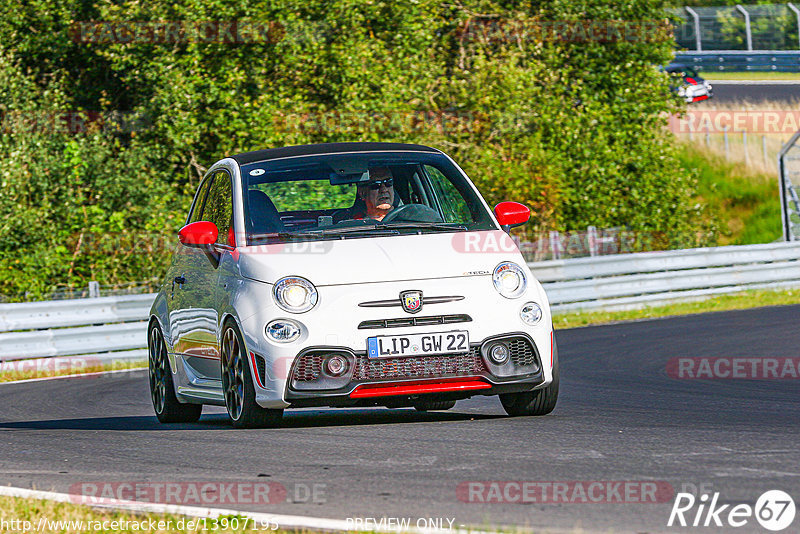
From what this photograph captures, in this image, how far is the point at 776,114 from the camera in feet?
147

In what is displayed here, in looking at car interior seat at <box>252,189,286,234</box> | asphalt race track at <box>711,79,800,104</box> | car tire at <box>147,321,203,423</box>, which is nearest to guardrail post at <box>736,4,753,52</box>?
asphalt race track at <box>711,79,800,104</box>

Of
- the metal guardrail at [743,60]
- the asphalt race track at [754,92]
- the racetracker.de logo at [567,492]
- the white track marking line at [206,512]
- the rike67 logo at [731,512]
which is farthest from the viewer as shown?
the metal guardrail at [743,60]

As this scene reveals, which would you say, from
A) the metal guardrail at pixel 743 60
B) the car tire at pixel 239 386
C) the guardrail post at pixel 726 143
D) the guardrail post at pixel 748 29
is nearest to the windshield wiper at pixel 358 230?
the car tire at pixel 239 386

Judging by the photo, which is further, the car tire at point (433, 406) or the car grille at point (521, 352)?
the car tire at point (433, 406)

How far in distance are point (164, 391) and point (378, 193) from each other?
216cm

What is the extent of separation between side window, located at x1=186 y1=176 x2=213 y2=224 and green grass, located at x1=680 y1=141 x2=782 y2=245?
91.6 feet

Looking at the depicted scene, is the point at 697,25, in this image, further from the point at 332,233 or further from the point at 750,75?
the point at 332,233

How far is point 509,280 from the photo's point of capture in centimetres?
797

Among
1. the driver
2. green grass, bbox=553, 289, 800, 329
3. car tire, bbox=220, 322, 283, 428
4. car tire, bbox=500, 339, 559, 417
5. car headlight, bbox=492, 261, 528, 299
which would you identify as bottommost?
green grass, bbox=553, 289, 800, 329

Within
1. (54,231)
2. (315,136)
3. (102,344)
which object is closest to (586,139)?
(315,136)

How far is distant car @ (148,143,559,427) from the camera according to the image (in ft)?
25.3

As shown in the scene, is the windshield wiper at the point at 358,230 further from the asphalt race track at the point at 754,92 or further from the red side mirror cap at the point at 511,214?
the asphalt race track at the point at 754,92

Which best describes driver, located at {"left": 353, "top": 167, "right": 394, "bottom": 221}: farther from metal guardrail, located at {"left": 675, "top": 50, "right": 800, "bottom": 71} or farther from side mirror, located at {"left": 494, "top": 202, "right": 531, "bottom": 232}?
metal guardrail, located at {"left": 675, "top": 50, "right": 800, "bottom": 71}

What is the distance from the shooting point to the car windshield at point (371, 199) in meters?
8.37
